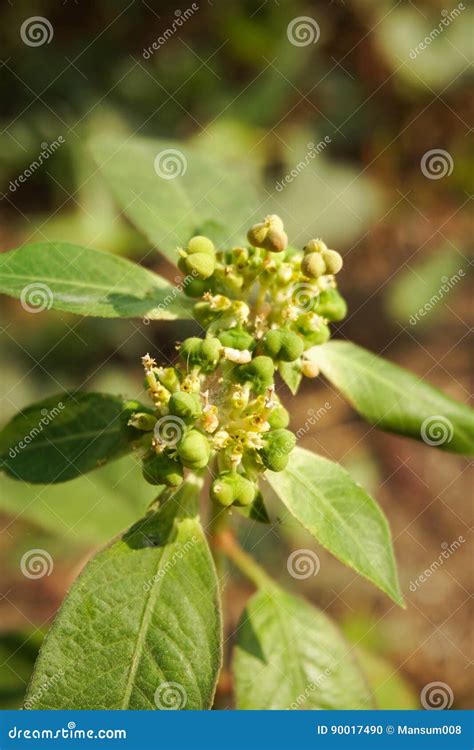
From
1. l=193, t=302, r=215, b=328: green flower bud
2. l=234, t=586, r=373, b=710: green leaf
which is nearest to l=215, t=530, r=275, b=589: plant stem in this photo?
l=234, t=586, r=373, b=710: green leaf

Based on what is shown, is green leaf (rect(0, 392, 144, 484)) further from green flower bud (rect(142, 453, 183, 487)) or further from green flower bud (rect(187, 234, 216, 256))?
green flower bud (rect(187, 234, 216, 256))

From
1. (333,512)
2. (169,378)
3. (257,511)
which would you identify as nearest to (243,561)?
(257,511)

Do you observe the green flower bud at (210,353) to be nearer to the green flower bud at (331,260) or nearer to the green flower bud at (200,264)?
the green flower bud at (200,264)

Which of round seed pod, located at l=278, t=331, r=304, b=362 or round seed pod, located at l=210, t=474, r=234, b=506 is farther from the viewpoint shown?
round seed pod, located at l=278, t=331, r=304, b=362

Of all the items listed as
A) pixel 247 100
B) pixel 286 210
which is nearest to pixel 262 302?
pixel 286 210

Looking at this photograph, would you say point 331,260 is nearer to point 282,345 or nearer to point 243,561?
point 282,345

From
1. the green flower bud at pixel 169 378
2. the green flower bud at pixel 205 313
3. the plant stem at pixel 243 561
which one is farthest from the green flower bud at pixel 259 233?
the plant stem at pixel 243 561
